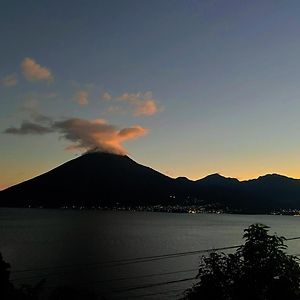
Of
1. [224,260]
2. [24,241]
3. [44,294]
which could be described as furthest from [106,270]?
[224,260]

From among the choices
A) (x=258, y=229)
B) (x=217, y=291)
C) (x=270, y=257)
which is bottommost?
(x=217, y=291)

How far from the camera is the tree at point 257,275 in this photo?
12.3 m

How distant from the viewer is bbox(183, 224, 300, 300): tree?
12344 mm

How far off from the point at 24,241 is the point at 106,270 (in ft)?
137

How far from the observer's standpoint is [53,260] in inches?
2808

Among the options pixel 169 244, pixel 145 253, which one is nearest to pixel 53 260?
pixel 145 253

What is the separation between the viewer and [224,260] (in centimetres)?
1495

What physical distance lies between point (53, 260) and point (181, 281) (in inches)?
1030

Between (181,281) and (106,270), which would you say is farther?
(106,270)

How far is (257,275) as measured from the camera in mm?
12680

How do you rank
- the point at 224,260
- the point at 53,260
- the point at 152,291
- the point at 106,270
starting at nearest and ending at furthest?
the point at 224,260 < the point at 152,291 < the point at 106,270 < the point at 53,260

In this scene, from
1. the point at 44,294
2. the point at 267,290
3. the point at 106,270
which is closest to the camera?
the point at 267,290

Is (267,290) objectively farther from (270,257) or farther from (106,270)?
(106,270)

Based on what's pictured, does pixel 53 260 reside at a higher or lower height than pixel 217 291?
lower
